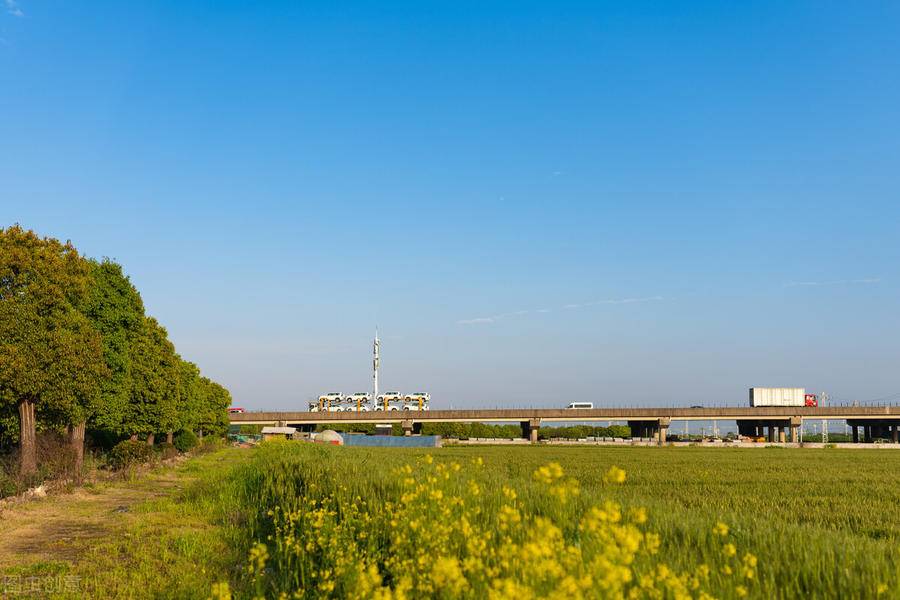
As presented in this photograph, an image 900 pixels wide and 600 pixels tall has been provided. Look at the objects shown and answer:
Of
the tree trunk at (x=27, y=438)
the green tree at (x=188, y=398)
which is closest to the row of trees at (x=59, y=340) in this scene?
the tree trunk at (x=27, y=438)

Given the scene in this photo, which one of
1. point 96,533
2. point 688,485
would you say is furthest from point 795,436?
point 96,533

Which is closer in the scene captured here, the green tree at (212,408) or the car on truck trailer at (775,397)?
the green tree at (212,408)

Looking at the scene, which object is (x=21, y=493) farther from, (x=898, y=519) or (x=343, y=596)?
→ (x=898, y=519)

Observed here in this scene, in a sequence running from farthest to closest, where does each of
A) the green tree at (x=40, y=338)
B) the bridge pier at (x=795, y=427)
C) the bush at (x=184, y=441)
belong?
1. the bridge pier at (x=795, y=427)
2. the bush at (x=184, y=441)
3. the green tree at (x=40, y=338)

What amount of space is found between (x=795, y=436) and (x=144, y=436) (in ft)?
413

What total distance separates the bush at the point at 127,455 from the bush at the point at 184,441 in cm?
1856

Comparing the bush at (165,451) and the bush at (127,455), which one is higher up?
the bush at (127,455)

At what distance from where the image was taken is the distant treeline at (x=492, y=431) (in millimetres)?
139625

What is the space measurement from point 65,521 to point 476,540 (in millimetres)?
16780

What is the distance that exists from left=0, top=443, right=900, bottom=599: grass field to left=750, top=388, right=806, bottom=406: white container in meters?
123

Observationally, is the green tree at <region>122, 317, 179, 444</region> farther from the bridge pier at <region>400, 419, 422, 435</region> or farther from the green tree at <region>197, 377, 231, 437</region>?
the bridge pier at <region>400, 419, 422, 435</region>

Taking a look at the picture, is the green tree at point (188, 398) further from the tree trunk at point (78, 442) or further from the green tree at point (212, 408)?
the tree trunk at point (78, 442)

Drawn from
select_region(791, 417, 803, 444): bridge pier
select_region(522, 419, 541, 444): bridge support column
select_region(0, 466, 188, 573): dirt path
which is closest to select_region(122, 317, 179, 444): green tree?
select_region(0, 466, 188, 573): dirt path

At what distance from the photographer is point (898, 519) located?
16.5m
